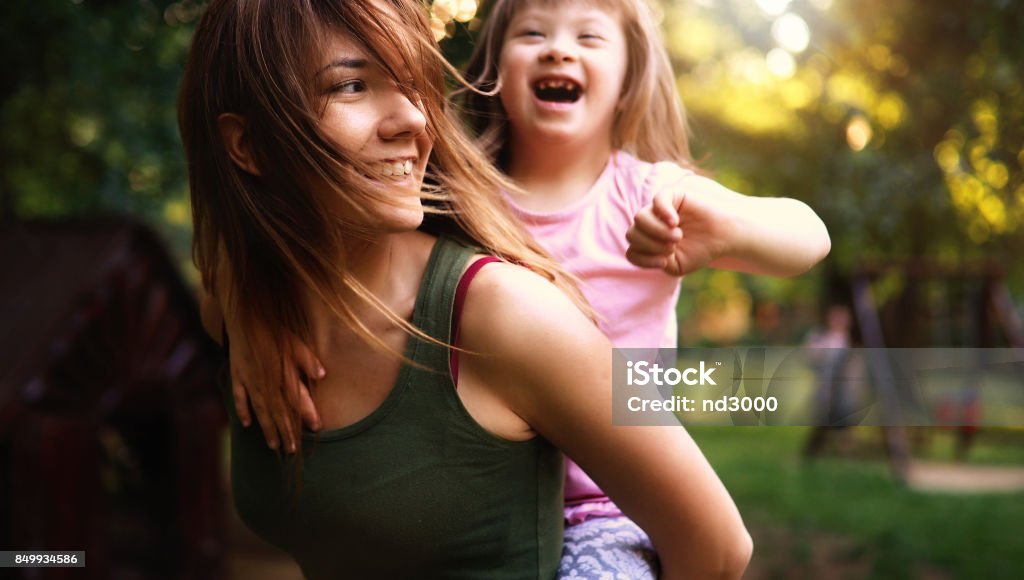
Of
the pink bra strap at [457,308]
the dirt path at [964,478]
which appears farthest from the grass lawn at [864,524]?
the pink bra strap at [457,308]

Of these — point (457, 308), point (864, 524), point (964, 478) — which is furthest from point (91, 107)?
point (964, 478)

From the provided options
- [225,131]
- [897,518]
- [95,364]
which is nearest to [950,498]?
[897,518]

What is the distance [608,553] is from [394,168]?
2.14 feet

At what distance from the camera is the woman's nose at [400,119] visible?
126 centimetres

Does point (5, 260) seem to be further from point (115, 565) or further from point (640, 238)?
point (640, 238)

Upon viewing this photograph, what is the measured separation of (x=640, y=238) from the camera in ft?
3.97

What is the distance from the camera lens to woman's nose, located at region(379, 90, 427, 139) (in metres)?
1.26

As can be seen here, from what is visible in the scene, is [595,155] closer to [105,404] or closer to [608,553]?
[608,553]

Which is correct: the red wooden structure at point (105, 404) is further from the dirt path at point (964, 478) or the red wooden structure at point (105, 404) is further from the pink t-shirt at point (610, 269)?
the dirt path at point (964, 478)

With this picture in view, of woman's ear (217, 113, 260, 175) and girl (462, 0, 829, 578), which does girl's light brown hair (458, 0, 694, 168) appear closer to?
girl (462, 0, 829, 578)

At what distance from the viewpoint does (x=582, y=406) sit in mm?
1265

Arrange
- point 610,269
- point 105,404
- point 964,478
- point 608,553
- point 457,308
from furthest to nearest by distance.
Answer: point 964,478 → point 105,404 → point 610,269 → point 608,553 → point 457,308

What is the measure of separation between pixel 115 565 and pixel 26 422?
1779mm

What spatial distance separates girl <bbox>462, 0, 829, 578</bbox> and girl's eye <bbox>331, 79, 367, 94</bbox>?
11.9 inches
